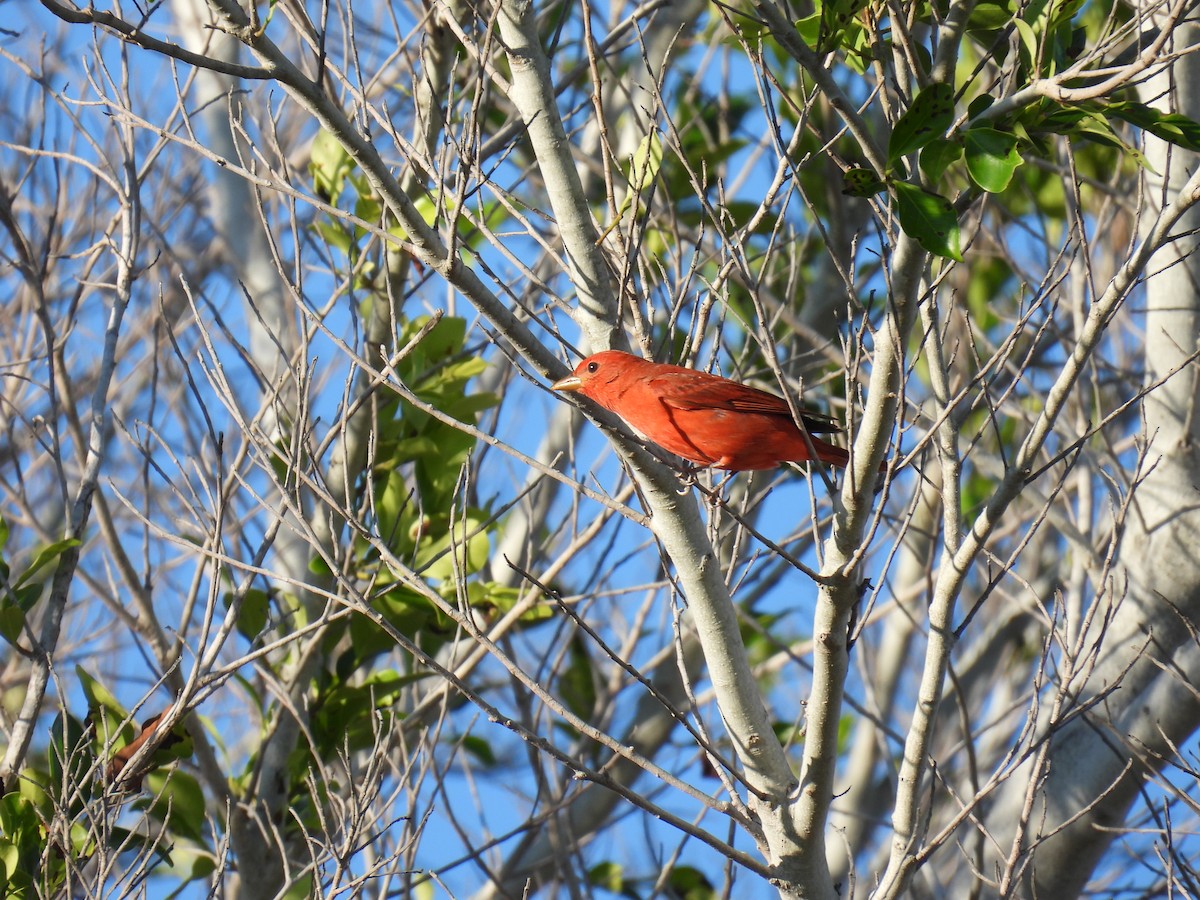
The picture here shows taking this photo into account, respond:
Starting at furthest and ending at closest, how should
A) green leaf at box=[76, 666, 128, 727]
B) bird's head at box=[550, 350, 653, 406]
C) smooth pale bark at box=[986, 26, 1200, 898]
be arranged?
smooth pale bark at box=[986, 26, 1200, 898] < green leaf at box=[76, 666, 128, 727] < bird's head at box=[550, 350, 653, 406]

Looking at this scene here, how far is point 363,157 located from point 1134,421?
6.29 meters

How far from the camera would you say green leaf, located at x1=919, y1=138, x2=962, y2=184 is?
270cm

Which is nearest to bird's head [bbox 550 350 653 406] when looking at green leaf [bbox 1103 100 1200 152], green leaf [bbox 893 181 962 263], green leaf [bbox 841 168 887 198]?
green leaf [bbox 841 168 887 198]

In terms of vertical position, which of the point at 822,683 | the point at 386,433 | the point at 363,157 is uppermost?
the point at 386,433

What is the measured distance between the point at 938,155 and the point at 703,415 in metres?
1.90

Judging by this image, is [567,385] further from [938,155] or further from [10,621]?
[10,621]

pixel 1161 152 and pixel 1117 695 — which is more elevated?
pixel 1161 152

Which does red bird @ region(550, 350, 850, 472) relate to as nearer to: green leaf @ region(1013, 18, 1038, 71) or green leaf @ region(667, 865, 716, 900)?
green leaf @ region(1013, 18, 1038, 71)

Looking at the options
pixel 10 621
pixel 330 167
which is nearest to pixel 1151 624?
pixel 330 167

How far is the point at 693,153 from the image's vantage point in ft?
21.8

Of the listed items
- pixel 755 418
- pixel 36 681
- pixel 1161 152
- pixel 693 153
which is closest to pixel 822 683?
pixel 755 418

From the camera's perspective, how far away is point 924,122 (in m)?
2.72

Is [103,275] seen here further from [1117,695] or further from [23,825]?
[1117,695]

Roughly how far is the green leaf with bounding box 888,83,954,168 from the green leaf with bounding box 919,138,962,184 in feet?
0.07
